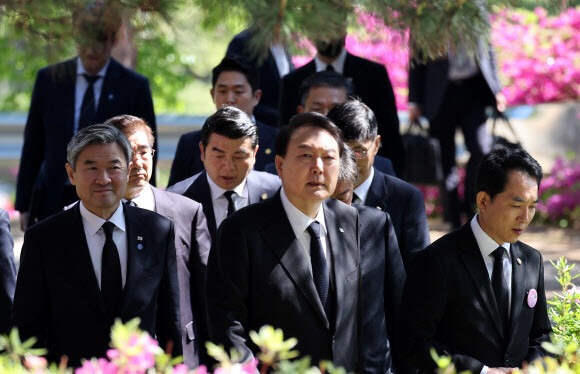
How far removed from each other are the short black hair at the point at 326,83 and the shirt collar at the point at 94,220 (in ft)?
6.28

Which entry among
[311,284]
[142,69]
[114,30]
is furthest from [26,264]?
[142,69]

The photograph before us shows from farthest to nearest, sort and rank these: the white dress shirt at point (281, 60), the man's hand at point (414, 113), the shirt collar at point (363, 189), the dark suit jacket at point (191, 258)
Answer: the man's hand at point (414, 113), the white dress shirt at point (281, 60), the shirt collar at point (363, 189), the dark suit jacket at point (191, 258)

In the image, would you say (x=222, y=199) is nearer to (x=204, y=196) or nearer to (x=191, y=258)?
(x=204, y=196)

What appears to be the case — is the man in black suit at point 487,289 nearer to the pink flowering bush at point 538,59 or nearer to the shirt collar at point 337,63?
the shirt collar at point 337,63

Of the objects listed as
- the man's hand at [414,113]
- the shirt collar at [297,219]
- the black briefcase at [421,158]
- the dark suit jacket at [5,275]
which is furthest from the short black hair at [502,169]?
the man's hand at [414,113]

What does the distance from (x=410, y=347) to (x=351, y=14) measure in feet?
5.17

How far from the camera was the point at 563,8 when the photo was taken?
4371 mm

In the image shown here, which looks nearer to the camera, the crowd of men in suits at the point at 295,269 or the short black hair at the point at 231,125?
the crowd of men in suits at the point at 295,269

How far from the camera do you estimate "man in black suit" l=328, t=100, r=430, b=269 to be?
458 centimetres

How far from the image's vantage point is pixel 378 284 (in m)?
3.96

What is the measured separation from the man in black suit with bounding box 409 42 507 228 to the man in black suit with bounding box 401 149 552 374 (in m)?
4.34

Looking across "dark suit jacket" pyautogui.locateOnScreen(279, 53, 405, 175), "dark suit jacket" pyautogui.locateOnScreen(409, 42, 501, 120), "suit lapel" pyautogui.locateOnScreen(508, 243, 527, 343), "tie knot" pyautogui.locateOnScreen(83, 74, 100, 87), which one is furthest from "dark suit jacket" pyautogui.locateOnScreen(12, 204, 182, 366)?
"dark suit jacket" pyautogui.locateOnScreen(409, 42, 501, 120)

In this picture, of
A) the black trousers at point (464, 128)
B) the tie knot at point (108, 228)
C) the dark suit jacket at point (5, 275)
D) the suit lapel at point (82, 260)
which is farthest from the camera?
the black trousers at point (464, 128)

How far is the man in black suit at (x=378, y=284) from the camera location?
3.85 metres
